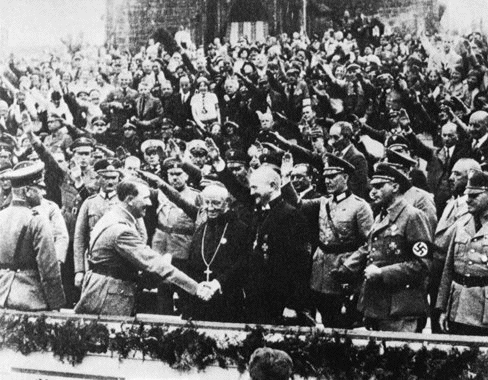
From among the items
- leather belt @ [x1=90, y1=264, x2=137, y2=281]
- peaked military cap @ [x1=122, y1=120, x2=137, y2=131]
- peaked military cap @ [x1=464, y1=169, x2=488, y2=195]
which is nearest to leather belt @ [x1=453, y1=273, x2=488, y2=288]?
peaked military cap @ [x1=464, y1=169, x2=488, y2=195]

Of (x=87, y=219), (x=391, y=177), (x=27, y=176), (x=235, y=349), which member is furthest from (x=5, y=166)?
(x=391, y=177)

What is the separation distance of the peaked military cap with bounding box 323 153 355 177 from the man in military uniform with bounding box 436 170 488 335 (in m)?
0.79

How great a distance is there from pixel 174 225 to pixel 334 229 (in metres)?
1.26

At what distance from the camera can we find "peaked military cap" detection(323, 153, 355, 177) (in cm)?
495

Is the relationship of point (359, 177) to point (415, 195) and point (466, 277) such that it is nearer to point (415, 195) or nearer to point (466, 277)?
point (415, 195)

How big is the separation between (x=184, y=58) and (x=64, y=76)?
Answer: 111cm

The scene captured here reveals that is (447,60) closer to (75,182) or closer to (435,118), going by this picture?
(435,118)

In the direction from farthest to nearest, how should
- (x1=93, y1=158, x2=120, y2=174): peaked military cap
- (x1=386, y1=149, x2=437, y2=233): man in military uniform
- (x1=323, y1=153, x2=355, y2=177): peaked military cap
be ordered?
(x1=93, y1=158, x2=120, y2=174): peaked military cap < (x1=323, y1=153, x2=355, y2=177): peaked military cap < (x1=386, y1=149, x2=437, y2=233): man in military uniform

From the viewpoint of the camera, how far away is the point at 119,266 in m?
5.09

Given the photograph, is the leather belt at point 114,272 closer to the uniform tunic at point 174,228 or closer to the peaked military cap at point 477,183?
the uniform tunic at point 174,228

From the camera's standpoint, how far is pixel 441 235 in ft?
15.4

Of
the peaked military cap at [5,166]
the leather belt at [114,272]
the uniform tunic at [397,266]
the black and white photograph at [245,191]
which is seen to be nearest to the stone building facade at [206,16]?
the black and white photograph at [245,191]

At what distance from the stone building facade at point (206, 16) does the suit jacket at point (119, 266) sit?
1515 mm

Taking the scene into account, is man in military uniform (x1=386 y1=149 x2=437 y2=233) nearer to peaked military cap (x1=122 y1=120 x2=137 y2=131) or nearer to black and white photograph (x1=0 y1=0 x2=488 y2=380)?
black and white photograph (x1=0 y1=0 x2=488 y2=380)
